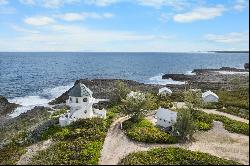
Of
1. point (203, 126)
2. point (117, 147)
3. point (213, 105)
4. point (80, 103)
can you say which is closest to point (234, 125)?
point (203, 126)

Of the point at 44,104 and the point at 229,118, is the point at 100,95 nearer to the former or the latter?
the point at 44,104

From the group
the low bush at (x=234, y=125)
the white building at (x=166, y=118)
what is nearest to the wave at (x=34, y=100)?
the white building at (x=166, y=118)

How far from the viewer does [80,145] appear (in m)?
41.9

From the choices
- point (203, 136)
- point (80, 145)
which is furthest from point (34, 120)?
point (203, 136)

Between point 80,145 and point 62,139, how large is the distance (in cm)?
453

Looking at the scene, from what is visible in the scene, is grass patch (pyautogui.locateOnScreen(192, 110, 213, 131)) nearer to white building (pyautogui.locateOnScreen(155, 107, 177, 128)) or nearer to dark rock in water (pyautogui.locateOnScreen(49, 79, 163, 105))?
white building (pyautogui.locateOnScreen(155, 107, 177, 128))

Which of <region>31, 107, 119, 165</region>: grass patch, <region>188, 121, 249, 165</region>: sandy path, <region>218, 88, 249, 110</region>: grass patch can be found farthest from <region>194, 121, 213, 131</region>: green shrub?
<region>31, 107, 119, 165</region>: grass patch

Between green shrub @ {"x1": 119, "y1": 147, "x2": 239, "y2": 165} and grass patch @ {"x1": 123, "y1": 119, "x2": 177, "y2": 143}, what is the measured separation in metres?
4.16

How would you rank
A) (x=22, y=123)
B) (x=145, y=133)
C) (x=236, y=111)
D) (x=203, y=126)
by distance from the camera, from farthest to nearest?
(x=22, y=123)
(x=236, y=111)
(x=203, y=126)
(x=145, y=133)

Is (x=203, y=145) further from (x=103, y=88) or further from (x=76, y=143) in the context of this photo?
(x=103, y=88)

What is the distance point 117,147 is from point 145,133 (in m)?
5.08

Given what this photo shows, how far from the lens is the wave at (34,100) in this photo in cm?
7269

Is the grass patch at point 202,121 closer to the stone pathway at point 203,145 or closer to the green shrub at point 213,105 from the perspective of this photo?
the stone pathway at point 203,145

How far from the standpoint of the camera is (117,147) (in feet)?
138
